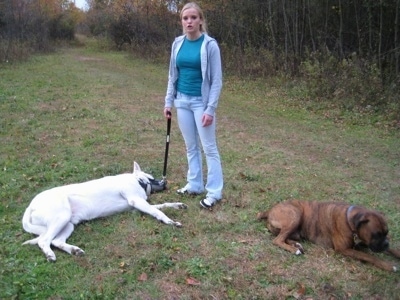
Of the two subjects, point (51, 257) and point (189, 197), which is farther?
point (189, 197)

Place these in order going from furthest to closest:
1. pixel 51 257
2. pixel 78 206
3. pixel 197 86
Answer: pixel 197 86, pixel 78 206, pixel 51 257

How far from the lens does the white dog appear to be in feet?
14.2

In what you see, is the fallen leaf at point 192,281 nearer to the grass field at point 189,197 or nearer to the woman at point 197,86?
the grass field at point 189,197

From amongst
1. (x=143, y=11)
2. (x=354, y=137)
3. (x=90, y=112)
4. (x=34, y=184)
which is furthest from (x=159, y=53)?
(x=34, y=184)

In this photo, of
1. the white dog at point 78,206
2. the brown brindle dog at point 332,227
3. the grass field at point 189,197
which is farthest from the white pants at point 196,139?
the brown brindle dog at point 332,227

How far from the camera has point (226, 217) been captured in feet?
16.5

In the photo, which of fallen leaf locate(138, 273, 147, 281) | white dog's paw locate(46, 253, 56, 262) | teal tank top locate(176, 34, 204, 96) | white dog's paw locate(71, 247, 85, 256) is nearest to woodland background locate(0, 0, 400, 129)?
teal tank top locate(176, 34, 204, 96)

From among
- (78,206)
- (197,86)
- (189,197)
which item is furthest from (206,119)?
(78,206)

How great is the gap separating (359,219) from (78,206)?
2.85 meters

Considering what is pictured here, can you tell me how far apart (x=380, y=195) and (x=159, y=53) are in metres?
21.8

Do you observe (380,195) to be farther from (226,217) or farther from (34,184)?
(34,184)

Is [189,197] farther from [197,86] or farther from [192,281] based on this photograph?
[192,281]

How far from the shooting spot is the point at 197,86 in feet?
16.5

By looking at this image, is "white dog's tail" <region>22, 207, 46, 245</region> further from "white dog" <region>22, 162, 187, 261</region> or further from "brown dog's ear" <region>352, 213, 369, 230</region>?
"brown dog's ear" <region>352, 213, 369, 230</region>
